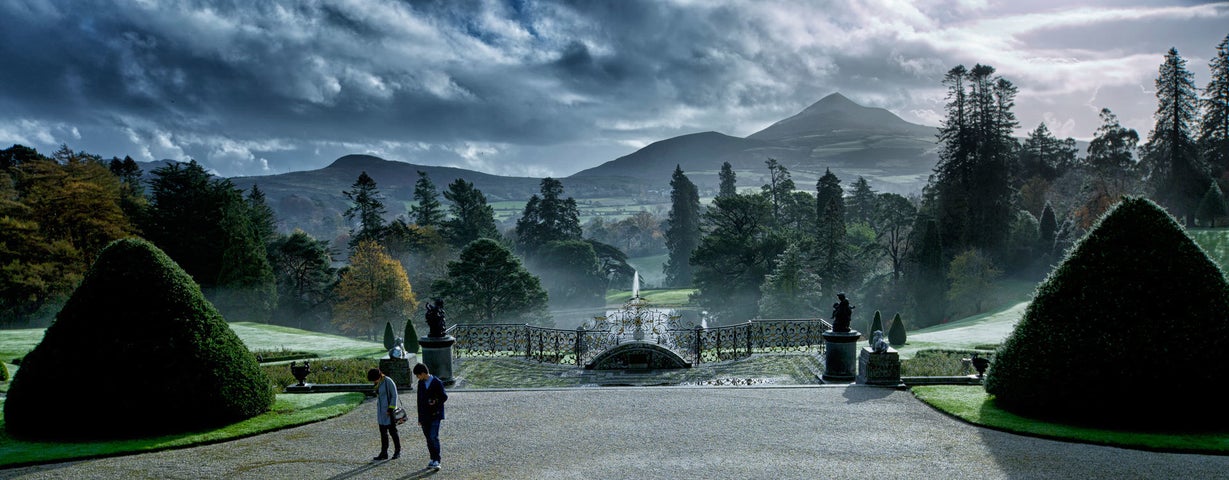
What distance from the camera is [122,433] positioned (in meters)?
12.4

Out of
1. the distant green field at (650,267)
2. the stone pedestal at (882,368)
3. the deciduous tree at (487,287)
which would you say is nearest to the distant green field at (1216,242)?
the stone pedestal at (882,368)

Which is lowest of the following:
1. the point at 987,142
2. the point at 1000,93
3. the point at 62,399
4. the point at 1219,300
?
the point at 62,399

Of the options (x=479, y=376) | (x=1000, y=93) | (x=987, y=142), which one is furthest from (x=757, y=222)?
(x=479, y=376)

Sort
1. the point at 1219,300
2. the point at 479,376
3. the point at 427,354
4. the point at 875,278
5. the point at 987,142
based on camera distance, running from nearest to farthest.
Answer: the point at 1219,300 < the point at 427,354 < the point at 479,376 < the point at 987,142 < the point at 875,278

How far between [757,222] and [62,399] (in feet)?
180

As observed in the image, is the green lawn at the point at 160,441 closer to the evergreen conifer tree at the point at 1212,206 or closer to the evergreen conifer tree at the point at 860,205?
the evergreen conifer tree at the point at 1212,206

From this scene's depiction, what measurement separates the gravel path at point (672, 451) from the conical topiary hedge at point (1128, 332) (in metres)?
1.11

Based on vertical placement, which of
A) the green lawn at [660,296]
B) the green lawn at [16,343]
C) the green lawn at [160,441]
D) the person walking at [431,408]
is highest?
the person walking at [431,408]

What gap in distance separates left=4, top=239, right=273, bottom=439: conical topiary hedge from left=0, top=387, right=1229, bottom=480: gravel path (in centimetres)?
101

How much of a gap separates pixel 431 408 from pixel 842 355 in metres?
11.5

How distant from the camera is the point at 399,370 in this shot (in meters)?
16.5

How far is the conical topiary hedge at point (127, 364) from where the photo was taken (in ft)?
40.3

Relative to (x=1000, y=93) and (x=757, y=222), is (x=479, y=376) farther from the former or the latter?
(x=1000, y=93)

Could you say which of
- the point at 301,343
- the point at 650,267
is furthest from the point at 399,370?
the point at 650,267
